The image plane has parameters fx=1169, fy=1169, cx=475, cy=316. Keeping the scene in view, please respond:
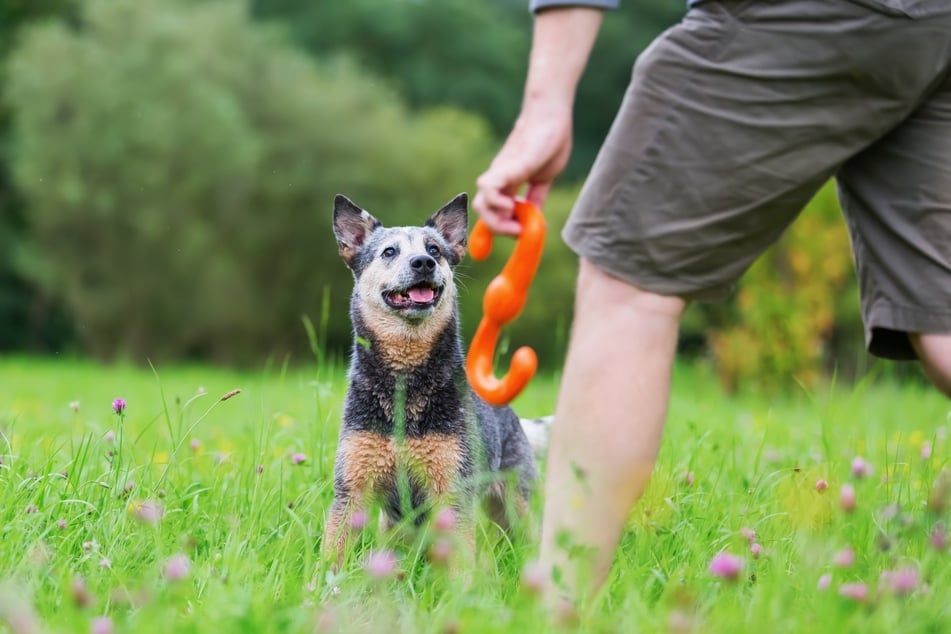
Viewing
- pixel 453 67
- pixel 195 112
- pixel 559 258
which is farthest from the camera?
pixel 453 67

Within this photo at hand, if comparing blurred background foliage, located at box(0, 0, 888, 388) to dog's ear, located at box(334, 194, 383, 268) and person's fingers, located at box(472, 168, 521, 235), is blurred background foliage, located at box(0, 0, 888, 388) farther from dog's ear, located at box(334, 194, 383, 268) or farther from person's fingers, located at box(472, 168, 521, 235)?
person's fingers, located at box(472, 168, 521, 235)

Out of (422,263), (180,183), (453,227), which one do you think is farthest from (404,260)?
(180,183)

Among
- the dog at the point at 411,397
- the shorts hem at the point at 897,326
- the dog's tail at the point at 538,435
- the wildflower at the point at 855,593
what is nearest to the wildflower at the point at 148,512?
the dog at the point at 411,397

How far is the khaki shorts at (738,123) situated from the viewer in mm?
2393

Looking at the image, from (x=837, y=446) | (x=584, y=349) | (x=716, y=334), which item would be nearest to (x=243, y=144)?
(x=716, y=334)

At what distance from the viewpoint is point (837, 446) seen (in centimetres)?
484

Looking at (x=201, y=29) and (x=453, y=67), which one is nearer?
(x=201, y=29)

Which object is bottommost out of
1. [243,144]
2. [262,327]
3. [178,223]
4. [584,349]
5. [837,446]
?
[262,327]

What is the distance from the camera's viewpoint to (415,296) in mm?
3604

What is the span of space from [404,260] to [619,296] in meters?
1.26

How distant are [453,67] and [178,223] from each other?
47.0 ft

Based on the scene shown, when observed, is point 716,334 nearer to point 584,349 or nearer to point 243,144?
point 243,144

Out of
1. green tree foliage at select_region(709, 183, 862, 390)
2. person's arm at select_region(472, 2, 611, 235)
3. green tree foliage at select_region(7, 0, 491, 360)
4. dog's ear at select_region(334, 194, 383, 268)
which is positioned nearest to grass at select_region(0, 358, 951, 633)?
dog's ear at select_region(334, 194, 383, 268)

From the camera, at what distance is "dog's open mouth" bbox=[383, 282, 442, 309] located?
3594 millimetres
